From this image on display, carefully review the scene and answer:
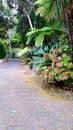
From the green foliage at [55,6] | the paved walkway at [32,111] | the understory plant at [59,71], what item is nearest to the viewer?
the paved walkway at [32,111]

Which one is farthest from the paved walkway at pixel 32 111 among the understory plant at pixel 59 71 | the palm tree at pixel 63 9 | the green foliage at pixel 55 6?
the green foliage at pixel 55 6

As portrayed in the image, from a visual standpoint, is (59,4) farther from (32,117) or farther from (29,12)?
(29,12)

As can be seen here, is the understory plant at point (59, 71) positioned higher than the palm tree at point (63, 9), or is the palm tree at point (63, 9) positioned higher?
the palm tree at point (63, 9)

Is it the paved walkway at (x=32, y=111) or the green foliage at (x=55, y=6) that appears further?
the green foliage at (x=55, y=6)

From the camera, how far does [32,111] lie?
4535mm

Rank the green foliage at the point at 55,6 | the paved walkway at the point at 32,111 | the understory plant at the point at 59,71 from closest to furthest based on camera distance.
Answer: the paved walkway at the point at 32,111
the understory plant at the point at 59,71
the green foliage at the point at 55,6

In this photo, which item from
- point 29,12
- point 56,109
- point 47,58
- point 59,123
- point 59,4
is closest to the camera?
point 59,123

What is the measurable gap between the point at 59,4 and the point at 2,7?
50.2ft

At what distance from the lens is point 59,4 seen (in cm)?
636

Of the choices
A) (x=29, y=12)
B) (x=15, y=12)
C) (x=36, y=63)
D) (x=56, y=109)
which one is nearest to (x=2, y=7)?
(x=15, y=12)

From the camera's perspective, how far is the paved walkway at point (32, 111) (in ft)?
12.5

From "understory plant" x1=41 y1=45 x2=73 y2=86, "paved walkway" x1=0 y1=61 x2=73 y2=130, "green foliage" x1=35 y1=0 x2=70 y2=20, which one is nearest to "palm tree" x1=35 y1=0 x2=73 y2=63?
"green foliage" x1=35 y1=0 x2=70 y2=20

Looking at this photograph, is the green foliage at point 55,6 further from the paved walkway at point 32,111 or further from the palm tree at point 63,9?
the paved walkway at point 32,111

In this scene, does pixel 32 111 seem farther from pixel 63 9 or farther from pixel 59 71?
pixel 63 9
